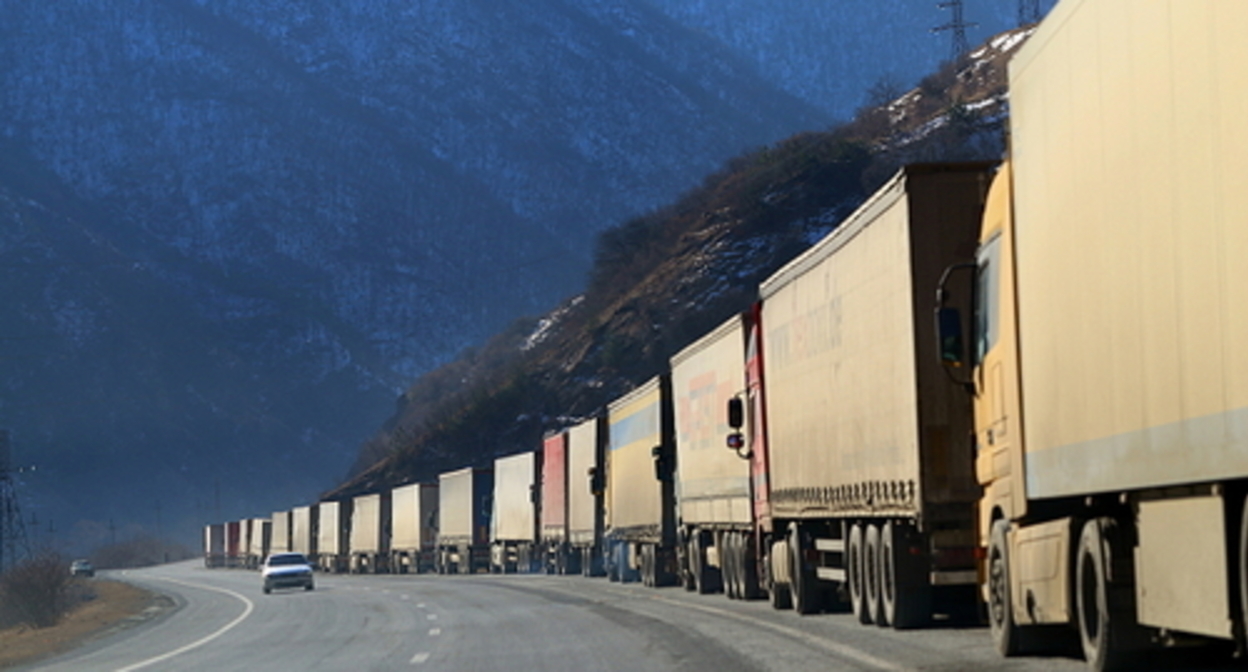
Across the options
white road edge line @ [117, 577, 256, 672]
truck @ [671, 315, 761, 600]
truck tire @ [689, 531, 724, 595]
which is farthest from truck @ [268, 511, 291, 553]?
truck tire @ [689, 531, 724, 595]

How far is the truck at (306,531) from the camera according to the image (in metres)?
88.2

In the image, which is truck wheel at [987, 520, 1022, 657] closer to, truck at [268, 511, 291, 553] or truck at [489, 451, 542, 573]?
truck at [489, 451, 542, 573]

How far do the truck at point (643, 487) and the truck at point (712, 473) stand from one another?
3.10 ft

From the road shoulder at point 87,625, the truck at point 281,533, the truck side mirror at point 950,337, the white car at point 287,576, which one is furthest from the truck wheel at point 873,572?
the truck at point 281,533

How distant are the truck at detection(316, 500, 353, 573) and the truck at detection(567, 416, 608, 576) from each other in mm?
34120

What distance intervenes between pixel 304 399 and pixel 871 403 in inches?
6846

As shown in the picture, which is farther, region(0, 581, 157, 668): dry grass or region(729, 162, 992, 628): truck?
region(0, 581, 157, 668): dry grass

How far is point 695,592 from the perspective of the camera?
3134cm

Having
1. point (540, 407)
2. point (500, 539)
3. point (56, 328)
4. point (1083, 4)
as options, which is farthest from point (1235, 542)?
point (56, 328)

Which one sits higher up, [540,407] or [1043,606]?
[540,407]

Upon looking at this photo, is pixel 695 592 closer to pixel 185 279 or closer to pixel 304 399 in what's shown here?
pixel 304 399

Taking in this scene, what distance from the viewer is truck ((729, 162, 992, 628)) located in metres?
15.3

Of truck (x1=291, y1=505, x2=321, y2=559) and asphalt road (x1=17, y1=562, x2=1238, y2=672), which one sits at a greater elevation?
truck (x1=291, y1=505, x2=321, y2=559)

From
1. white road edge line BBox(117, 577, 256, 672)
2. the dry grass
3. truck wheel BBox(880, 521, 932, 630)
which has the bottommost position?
the dry grass
